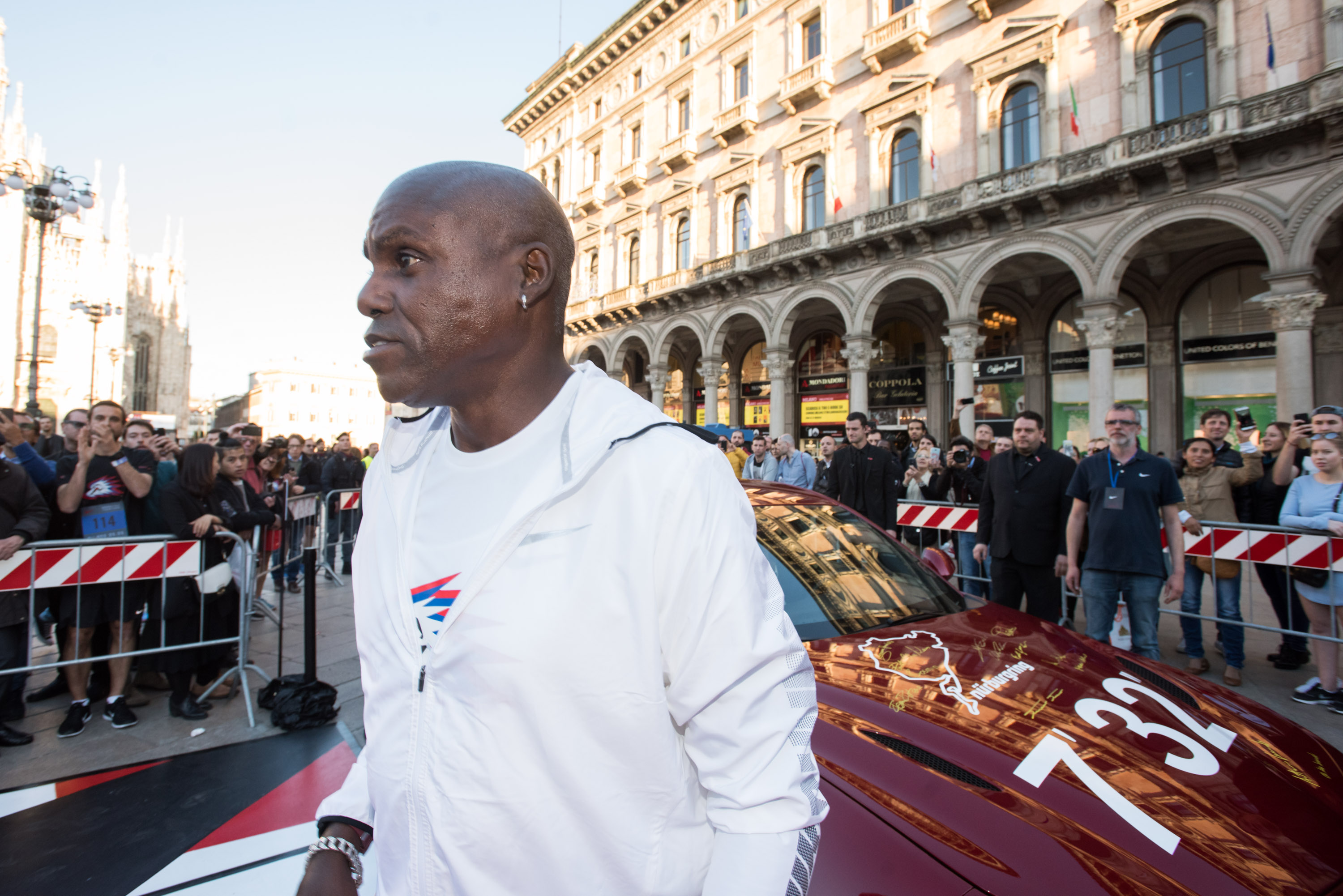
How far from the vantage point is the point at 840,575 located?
290 cm

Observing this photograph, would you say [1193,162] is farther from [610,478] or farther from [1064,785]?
[610,478]

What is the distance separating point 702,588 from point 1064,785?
157cm

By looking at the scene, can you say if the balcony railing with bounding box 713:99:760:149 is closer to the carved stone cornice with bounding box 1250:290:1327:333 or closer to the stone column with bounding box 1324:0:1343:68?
the stone column with bounding box 1324:0:1343:68

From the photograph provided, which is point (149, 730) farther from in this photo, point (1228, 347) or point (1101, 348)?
point (1228, 347)

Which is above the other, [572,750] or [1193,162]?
[1193,162]

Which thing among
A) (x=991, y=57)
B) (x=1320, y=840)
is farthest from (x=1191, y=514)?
(x=991, y=57)

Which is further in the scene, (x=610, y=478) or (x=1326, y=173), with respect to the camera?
(x=1326, y=173)

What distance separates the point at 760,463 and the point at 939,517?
4.88m

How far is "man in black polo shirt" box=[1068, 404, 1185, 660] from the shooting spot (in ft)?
15.2

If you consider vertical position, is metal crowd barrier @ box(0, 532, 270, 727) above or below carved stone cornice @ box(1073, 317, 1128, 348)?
below

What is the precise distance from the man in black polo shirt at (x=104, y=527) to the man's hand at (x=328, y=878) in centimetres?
451

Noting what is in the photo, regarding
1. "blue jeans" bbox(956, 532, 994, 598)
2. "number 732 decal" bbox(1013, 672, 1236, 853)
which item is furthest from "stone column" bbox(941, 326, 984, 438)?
"number 732 decal" bbox(1013, 672, 1236, 853)

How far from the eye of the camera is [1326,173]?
1127 centimetres

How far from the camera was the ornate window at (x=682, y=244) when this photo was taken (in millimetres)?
24875
